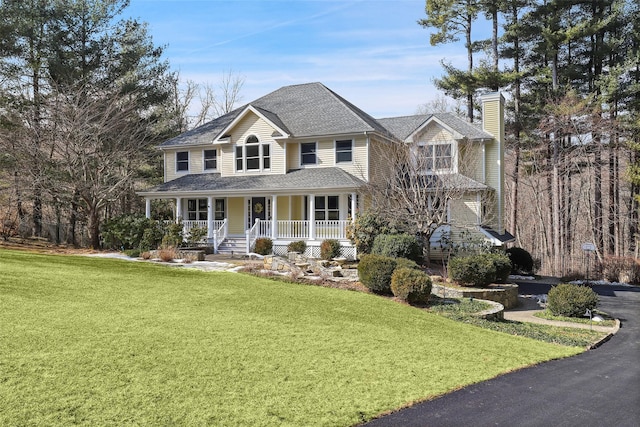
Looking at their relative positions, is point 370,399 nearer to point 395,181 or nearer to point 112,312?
point 112,312

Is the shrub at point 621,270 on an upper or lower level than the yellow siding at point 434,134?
lower

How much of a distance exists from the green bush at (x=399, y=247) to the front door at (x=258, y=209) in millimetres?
7716

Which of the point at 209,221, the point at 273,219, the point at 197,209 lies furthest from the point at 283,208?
the point at 197,209

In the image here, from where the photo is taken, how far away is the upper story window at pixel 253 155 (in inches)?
973

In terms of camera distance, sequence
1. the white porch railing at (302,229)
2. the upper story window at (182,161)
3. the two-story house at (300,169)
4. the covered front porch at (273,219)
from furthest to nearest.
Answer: the upper story window at (182,161) → the two-story house at (300,169) → the covered front porch at (273,219) → the white porch railing at (302,229)

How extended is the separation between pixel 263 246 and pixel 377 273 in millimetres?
9705

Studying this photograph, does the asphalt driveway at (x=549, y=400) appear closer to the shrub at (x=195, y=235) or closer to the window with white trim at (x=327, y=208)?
the window with white trim at (x=327, y=208)

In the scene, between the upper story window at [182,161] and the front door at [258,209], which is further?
the upper story window at [182,161]

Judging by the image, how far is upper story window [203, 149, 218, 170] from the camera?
26.6 m

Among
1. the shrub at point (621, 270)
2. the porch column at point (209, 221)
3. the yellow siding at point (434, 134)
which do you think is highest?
the yellow siding at point (434, 134)

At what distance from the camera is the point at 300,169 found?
24.2 metres

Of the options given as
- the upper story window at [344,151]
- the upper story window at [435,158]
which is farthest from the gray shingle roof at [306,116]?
the upper story window at [435,158]

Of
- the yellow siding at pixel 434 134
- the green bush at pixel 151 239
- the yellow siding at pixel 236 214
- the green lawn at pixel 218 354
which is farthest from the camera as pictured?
the yellow siding at pixel 236 214

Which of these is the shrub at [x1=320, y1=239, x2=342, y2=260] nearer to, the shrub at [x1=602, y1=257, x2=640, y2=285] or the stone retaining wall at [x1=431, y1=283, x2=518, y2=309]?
the stone retaining wall at [x1=431, y1=283, x2=518, y2=309]
